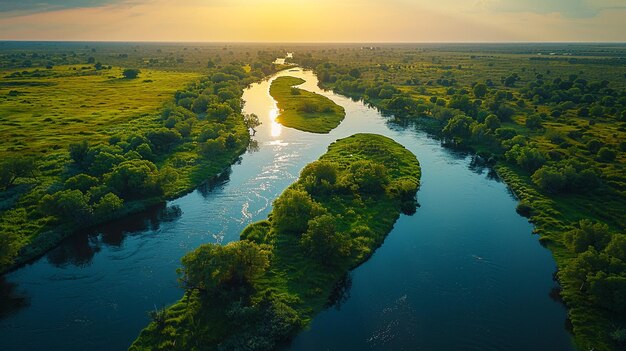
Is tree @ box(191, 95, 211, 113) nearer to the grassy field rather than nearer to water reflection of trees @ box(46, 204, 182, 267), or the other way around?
the grassy field

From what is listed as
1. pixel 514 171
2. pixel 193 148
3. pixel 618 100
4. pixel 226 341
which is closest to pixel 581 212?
pixel 514 171

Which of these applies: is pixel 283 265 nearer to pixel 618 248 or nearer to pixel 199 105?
pixel 618 248

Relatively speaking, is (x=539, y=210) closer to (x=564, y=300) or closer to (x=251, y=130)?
(x=564, y=300)

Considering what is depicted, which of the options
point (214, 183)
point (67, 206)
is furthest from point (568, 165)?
point (67, 206)

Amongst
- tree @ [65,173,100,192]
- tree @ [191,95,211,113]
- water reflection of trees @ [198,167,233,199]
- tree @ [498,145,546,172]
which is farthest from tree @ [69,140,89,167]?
tree @ [498,145,546,172]

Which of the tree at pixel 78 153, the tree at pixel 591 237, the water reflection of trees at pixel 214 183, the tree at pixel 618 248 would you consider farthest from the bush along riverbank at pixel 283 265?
the tree at pixel 78 153
